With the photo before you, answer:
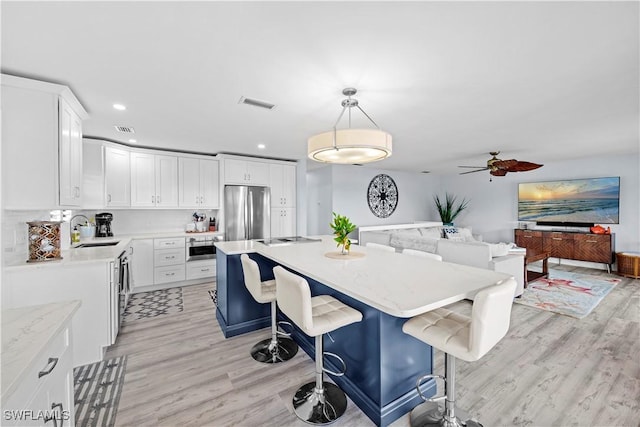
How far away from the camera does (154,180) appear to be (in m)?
4.49

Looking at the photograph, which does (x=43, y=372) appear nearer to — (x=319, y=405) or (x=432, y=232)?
(x=319, y=405)

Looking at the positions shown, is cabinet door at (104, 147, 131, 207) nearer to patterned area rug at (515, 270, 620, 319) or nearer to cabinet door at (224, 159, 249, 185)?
cabinet door at (224, 159, 249, 185)

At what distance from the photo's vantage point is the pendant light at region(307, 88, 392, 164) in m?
1.94

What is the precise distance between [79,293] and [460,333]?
3.00 m

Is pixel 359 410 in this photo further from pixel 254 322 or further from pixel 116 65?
pixel 116 65

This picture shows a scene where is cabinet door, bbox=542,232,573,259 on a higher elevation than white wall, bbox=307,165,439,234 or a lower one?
lower

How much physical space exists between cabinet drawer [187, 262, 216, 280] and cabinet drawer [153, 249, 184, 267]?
189mm

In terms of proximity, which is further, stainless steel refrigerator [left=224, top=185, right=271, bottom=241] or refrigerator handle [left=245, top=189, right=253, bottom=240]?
refrigerator handle [left=245, top=189, right=253, bottom=240]

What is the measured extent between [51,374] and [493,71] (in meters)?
3.11

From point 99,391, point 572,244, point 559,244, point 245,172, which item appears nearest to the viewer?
point 99,391

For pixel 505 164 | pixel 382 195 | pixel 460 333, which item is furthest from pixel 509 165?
pixel 460 333

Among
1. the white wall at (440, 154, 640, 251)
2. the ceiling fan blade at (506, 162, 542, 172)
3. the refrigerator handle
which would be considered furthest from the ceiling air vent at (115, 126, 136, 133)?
the white wall at (440, 154, 640, 251)

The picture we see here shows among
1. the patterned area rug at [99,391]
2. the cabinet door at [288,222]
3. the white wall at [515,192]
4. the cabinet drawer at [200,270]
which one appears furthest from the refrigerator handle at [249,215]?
the white wall at [515,192]

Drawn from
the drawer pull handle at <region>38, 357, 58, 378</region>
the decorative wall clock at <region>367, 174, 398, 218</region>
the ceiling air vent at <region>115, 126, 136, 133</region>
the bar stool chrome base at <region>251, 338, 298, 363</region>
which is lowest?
the bar stool chrome base at <region>251, 338, 298, 363</region>
